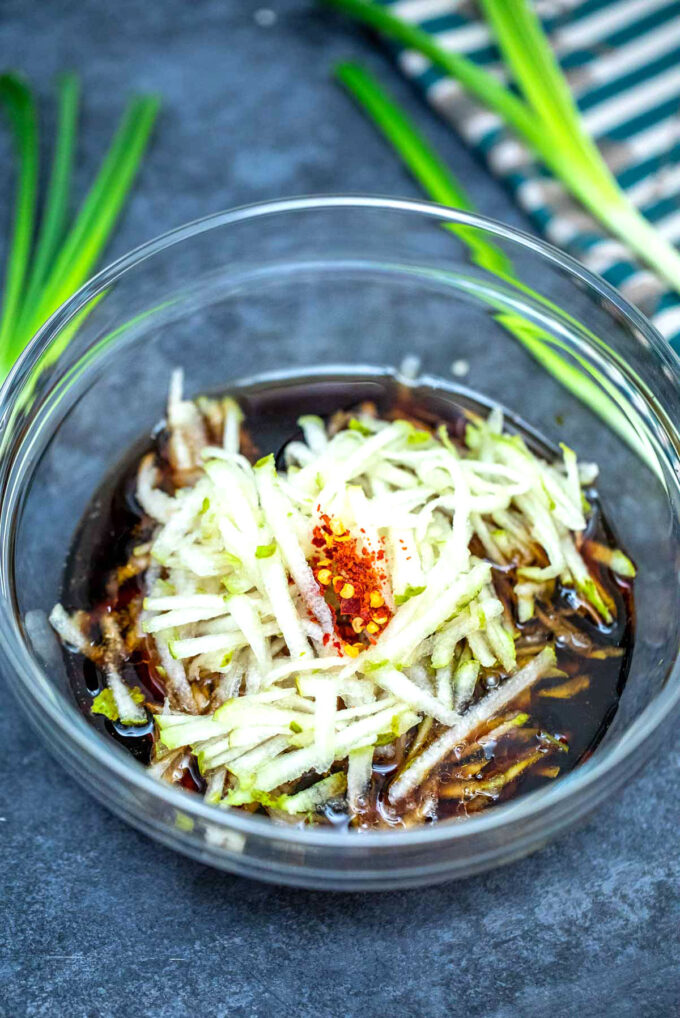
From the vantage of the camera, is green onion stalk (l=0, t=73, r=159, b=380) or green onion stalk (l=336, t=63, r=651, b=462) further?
green onion stalk (l=0, t=73, r=159, b=380)

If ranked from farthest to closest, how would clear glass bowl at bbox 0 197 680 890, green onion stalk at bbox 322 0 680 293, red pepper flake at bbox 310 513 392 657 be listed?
green onion stalk at bbox 322 0 680 293, red pepper flake at bbox 310 513 392 657, clear glass bowl at bbox 0 197 680 890

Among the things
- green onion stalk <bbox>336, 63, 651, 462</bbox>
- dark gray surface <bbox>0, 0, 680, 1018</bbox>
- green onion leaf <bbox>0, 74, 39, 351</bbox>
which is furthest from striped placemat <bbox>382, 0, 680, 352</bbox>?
dark gray surface <bbox>0, 0, 680, 1018</bbox>

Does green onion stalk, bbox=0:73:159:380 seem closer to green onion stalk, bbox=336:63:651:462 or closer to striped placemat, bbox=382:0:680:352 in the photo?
green onion stalk, bbox=336:63:651:462

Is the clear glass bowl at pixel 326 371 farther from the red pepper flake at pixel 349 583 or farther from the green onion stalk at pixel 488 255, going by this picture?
the red pepper flake at pixel 349 583

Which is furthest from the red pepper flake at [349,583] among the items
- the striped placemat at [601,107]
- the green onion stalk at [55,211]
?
the striped placemat at [601,107]

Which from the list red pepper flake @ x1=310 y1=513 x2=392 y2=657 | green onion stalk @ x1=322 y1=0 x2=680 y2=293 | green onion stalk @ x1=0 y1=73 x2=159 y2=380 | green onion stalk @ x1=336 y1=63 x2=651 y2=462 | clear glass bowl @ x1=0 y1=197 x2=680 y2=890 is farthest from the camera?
green onion stalk @ x1=322 y1=0 x2=680 y2=293

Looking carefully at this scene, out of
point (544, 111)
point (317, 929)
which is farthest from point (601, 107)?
point (317, 929)
